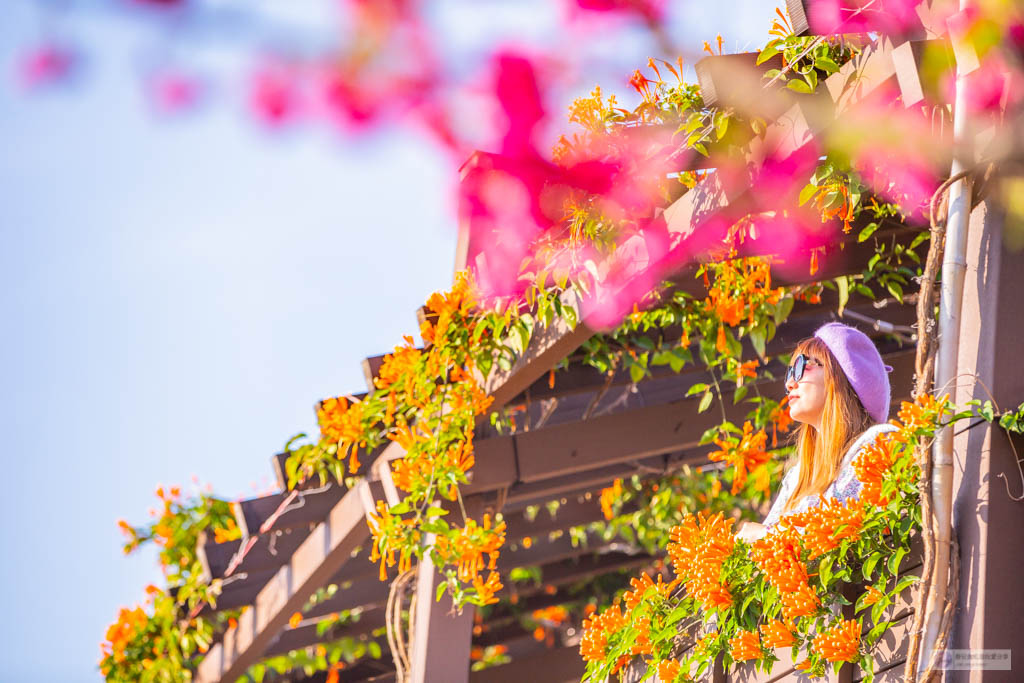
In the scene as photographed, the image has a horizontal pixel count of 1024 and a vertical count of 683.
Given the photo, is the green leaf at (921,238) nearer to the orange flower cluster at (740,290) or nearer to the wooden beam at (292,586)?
the orange flower cluster at (740,290)

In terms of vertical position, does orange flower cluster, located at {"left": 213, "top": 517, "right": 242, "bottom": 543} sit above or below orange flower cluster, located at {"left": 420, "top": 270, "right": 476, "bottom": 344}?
below

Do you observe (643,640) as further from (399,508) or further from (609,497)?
(609,497)

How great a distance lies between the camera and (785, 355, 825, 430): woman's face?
7.86 feet

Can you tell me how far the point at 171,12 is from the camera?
1.08 meters

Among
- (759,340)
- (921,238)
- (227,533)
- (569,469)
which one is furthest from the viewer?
(227,533)

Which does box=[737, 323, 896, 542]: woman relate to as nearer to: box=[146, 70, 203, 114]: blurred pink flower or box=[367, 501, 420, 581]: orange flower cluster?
box=[367, 501, 420, 581]: orange flower cluster

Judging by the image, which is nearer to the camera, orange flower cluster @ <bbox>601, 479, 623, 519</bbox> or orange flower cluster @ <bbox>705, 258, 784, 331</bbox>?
orange flower cluster @ <bbox>705, 258, 784, 331</bbox>

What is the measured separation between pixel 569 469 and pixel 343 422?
72 centimetres

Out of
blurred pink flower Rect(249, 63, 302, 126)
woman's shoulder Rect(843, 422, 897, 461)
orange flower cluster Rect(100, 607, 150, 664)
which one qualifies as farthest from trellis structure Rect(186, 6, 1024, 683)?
blurred pink flower Rect(249, 63, 302, 126)

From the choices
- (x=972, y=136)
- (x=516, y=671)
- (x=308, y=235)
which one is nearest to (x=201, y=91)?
(x=308, y=235)

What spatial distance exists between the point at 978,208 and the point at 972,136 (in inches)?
4.8

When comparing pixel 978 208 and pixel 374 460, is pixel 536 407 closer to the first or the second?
pixel 374 460

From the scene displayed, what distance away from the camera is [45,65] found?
46.8 inches

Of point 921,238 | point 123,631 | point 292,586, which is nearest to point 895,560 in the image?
point 921,238
